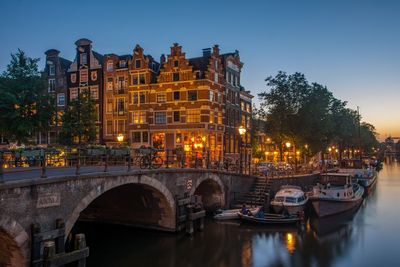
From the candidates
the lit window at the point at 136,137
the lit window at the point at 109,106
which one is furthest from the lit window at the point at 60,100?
the lit window at the point at 136,137

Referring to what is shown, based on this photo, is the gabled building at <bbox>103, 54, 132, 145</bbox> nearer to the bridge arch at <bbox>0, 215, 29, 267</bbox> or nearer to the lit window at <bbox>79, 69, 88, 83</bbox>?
the lit window at <bbox>79, 69, 88, 83</bbox>

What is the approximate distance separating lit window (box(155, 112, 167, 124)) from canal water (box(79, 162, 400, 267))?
22.8 metres

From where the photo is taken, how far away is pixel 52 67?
186ft

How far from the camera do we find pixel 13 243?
45.9ft

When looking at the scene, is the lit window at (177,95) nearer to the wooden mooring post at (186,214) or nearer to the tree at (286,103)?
the tree at (286,103)

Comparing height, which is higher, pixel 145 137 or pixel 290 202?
pixel 145 137

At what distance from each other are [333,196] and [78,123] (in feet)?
89.5

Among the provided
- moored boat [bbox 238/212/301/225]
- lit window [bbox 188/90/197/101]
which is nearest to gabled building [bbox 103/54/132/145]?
lit window [bbox 188/90/197/101]

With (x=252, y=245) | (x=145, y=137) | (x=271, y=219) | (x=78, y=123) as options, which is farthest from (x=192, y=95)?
(x=252, y=245)

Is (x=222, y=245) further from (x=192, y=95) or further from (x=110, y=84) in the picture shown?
(x=110, y=84)

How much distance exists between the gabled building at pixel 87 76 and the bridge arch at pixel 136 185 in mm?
28329

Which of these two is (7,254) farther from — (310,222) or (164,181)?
(310,222)

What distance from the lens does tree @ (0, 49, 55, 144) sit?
2839 centimetres

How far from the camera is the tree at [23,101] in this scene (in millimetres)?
28391
